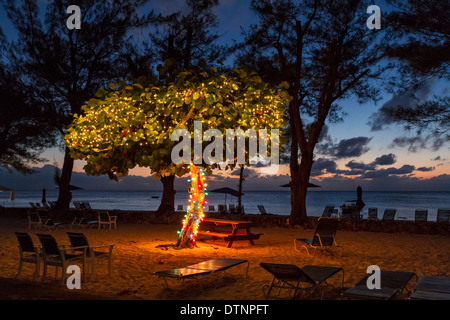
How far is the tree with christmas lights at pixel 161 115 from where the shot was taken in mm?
7965

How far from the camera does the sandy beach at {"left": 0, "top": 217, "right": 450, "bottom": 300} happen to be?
18.7 feet

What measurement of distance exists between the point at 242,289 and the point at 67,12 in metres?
17.5

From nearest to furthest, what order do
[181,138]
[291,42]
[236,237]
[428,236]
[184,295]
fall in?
[184,295] → [181,138] → [236,237] → [428,236] → [291,42]

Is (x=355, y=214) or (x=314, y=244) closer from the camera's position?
(x=314, y=244)

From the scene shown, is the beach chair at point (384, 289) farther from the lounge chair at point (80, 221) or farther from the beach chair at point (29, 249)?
the lounge chair at point (80, 221)

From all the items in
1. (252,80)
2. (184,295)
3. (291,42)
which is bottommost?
(184,295)

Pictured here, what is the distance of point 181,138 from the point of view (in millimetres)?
8828

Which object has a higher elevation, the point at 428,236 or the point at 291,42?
the point at 291,42

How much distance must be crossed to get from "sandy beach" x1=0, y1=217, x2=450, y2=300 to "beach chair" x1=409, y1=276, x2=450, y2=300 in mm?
1073

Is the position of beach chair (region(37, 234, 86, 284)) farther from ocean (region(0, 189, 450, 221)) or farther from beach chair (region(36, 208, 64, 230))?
ocean (region(0, 189, 450, 221))

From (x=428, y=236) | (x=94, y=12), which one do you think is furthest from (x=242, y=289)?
(x=94, y=12)

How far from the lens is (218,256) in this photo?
9.28m

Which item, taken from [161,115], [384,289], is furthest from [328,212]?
[384,289]
